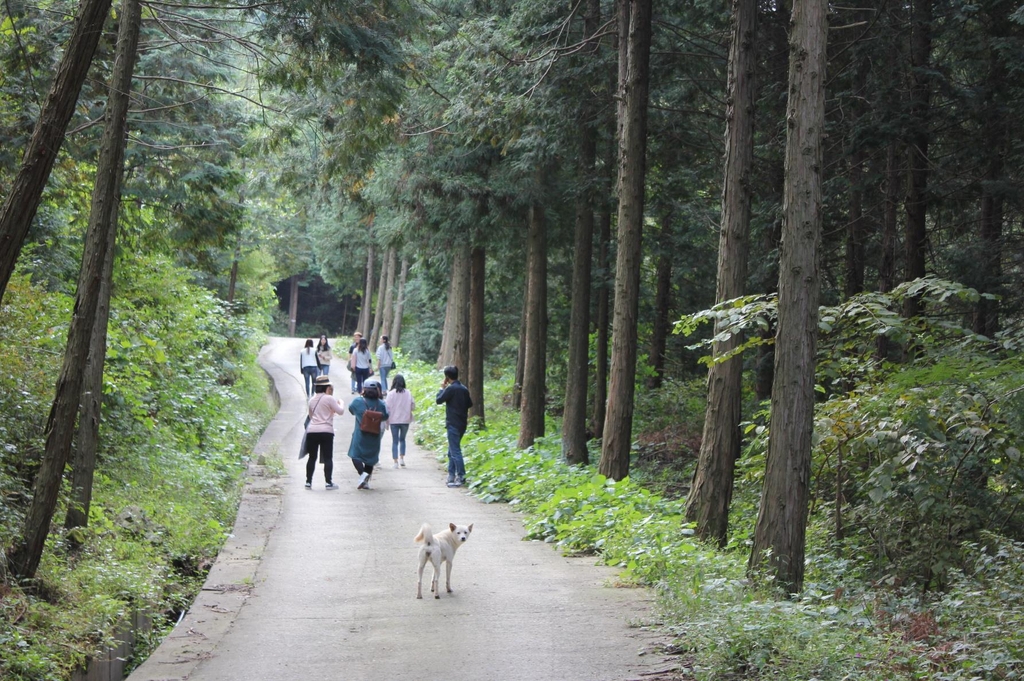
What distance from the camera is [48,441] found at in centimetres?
901

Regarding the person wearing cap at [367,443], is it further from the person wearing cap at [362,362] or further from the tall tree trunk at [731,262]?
the person wearing cap at [362,362]

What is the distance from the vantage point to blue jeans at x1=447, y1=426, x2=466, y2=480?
1750 cm

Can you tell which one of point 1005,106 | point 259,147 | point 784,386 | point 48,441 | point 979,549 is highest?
point 1005,106

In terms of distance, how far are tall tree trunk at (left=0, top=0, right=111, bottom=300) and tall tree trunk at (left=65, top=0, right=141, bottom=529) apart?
1.58 metres

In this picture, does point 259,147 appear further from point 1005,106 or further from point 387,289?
point 387,289

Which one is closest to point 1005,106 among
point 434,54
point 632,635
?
point 434,54

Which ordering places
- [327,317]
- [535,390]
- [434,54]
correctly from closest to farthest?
[434,54]
[535,390]
[327,317]

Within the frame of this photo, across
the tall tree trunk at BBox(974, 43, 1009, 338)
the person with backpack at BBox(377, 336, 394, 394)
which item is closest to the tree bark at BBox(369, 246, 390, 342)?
the person with backpack at BBox(377, 336, 394, 394)

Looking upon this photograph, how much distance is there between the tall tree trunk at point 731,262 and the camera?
11.0m

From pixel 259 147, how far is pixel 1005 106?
35.2 ft

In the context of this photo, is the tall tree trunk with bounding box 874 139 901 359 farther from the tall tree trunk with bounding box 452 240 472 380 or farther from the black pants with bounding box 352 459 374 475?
the tall tree trunk with bounding box 452 240 472 380

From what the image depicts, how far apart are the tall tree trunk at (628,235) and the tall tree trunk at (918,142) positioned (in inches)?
155

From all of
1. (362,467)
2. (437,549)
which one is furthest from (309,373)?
(437,549)

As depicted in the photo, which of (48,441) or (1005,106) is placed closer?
(48,441)
